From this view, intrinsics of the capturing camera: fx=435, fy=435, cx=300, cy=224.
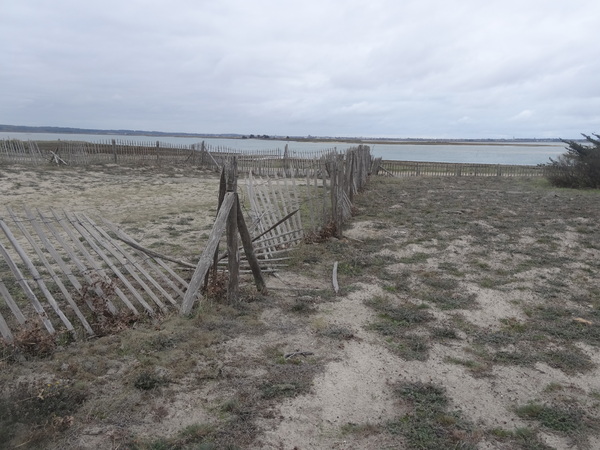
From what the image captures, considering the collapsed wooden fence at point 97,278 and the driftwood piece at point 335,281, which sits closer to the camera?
the collapsed wooden fence at point 97,278

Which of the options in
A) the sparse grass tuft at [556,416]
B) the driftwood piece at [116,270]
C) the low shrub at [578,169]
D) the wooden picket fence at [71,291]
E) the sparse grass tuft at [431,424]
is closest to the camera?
the sparse grass tuft at [431,424]

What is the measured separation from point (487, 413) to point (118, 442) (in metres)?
2.36

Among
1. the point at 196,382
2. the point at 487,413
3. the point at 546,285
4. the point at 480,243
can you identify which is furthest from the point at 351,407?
the point at 480,243

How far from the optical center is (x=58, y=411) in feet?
Result: 8.75

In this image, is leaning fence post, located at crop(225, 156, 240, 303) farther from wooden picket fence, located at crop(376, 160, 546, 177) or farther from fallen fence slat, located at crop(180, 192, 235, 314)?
wooden picket fence, located at crop(376, 160, 546, 177)

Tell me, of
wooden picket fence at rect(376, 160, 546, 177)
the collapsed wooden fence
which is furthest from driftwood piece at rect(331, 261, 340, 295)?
wooden picket fence at rect(376, 160, 546, 177)

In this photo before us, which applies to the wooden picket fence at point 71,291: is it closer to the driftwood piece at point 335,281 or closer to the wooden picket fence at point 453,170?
the driftwood piece at point 335,281

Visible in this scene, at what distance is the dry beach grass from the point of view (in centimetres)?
265

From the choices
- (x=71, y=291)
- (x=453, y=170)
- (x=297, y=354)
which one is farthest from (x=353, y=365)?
(x=453, y=170)

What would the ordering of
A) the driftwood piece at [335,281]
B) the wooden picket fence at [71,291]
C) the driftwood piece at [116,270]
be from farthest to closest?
the driftwood piece at [335,281] → the driftwood piece at [116,270] → the wooden picket fence at [71,291]

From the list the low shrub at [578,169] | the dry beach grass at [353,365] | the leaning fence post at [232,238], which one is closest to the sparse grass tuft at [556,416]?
the dry beach grass at [353,365]

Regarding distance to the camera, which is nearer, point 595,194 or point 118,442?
point 118,442

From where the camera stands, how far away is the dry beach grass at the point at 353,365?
2.65 m

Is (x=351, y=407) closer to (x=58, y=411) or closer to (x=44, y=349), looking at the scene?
(x=58, y=411)
